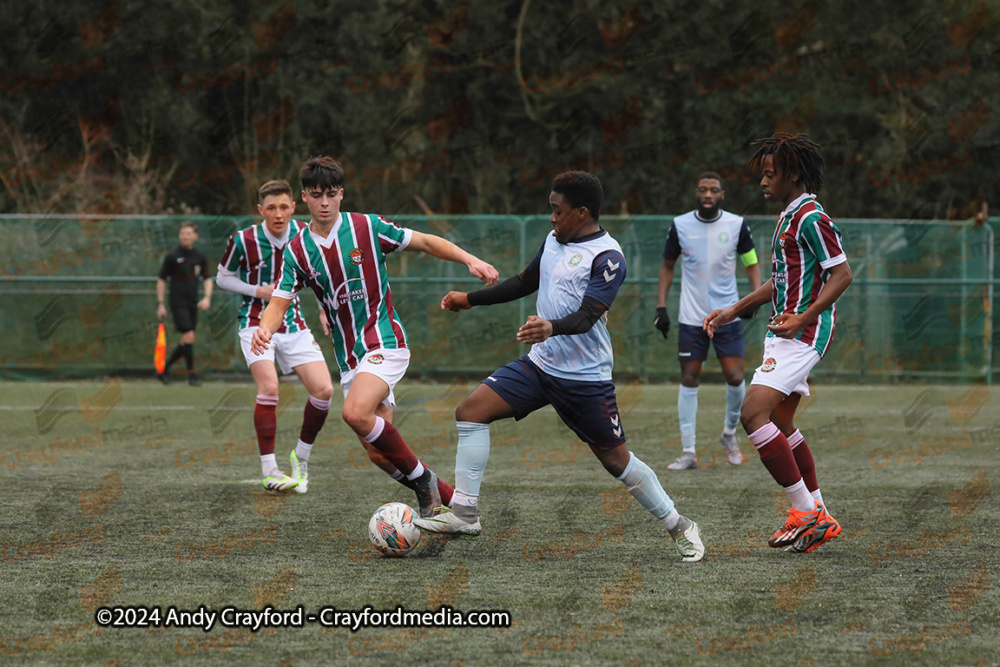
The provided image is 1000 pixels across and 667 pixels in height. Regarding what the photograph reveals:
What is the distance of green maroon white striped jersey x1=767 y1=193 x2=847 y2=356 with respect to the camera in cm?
584

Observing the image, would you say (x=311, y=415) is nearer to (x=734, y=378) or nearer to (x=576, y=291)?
(x=576, y=291)

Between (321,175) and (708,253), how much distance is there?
4.20 meters

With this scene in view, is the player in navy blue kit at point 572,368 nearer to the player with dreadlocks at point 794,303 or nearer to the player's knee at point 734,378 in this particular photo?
the player with dreadlocks at point 794,303

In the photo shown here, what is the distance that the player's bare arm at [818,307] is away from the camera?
18.9 ft

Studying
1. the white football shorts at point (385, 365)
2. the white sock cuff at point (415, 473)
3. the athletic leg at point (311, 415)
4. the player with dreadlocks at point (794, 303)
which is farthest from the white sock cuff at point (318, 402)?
the player with dreadlocks at point (794, 303)

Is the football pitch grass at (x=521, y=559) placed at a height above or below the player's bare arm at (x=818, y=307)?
below

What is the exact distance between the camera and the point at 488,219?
17422mm

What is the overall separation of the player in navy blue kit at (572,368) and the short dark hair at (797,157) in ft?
3.26

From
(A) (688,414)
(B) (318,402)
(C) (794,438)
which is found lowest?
(A) (688,414)

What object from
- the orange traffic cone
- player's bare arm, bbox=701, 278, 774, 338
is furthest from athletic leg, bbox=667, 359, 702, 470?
the orange traffic cone

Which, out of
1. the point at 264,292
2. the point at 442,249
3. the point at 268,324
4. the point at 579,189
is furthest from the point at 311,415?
the point at 579,189

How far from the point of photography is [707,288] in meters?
9.62

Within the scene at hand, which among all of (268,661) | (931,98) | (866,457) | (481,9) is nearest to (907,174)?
(931,98)

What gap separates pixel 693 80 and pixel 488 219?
11.6m
